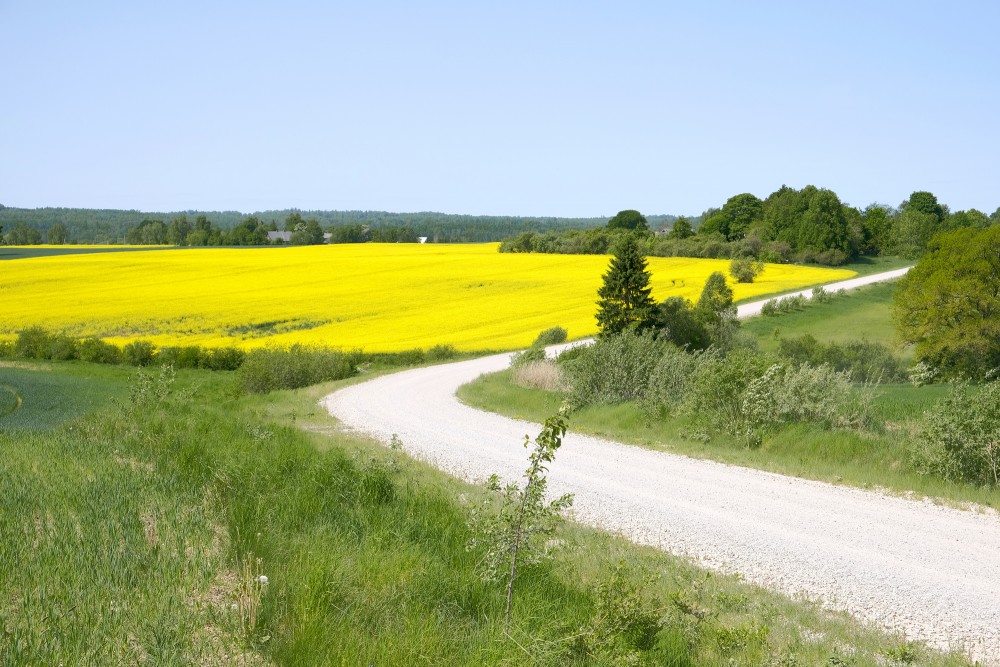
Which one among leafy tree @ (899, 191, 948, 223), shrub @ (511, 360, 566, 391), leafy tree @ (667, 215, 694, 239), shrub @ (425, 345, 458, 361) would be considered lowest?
shrub @ (425, 345, 458, 361)

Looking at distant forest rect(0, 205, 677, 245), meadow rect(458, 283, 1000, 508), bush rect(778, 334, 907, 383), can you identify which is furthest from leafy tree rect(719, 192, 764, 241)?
meadow rect(458, 283, 1000, 508)

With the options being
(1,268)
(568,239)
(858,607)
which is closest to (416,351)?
(858,607)

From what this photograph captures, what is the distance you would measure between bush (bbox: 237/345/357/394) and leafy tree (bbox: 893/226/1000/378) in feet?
75.2

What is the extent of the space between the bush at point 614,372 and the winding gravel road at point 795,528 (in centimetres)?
415

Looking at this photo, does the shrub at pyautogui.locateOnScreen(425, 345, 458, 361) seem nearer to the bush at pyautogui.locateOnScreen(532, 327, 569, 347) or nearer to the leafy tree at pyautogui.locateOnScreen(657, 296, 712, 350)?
the bush at pyautogui.locateOnScreen(532, 327, 569, 347)

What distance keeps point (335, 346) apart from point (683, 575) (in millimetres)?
33099

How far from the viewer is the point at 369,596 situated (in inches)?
227

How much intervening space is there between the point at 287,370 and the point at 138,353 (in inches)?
470

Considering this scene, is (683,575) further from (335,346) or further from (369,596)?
(335,346)

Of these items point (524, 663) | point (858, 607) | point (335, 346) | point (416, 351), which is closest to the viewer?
point (524, 663)

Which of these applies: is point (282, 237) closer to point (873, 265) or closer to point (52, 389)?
point (873, 265)

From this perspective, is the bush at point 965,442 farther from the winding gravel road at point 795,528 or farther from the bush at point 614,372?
the bush at point 614,372

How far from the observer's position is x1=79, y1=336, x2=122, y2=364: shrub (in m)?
39.5

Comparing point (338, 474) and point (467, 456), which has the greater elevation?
point (338, 474)
